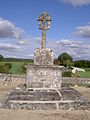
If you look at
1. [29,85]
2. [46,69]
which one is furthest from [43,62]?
[29,85]

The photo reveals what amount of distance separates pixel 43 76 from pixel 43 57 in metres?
0.88

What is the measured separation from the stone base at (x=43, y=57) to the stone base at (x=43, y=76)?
361 mm

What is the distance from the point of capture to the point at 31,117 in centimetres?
546

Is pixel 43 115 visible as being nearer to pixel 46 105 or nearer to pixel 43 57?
pixel 46 105

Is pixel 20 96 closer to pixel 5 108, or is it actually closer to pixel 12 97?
pixel 12 97

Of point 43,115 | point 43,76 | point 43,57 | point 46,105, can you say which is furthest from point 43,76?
point 43,115

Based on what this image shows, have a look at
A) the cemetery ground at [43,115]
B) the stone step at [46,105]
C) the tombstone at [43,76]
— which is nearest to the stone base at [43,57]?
the tombstone at [43,76]

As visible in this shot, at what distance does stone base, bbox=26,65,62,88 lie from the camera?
29.3ft

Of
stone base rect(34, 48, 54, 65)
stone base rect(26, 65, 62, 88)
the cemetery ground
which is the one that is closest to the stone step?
the cemetery ground

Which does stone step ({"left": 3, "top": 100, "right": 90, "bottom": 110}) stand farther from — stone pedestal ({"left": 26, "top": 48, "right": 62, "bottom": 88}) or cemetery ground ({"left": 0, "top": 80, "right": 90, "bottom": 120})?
stone pedestal ({"left": 26, "top": 48, "right": 62, "bottom": 88})

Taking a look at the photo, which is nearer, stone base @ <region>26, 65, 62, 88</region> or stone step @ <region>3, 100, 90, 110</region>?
stone step @ <region>3, 100, 90, 110</region>

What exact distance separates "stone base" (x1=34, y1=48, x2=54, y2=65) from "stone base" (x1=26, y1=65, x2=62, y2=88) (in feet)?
1.19

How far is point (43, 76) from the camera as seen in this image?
8969 millimetres

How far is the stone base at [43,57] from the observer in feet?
30.3
